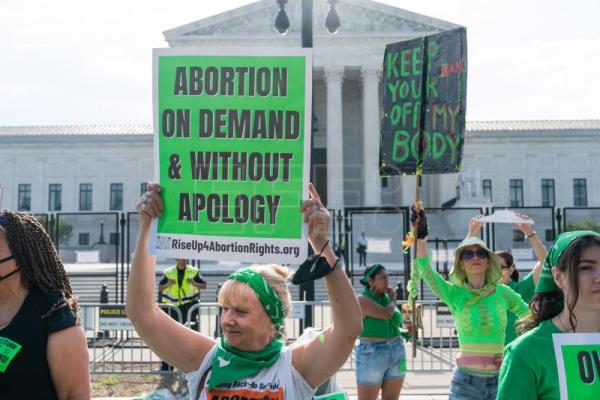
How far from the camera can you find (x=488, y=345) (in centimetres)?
452

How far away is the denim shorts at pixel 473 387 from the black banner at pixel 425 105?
1.92m

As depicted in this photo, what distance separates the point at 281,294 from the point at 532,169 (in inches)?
2219

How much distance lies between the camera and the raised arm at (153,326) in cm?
262

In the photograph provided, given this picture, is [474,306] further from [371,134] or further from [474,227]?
[371,134]

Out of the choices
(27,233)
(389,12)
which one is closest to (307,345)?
(27,233)

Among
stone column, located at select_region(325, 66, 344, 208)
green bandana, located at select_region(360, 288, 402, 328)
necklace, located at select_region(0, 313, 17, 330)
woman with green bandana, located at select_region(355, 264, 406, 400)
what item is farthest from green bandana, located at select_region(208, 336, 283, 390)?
stone column, located at select_region(325, 66, 344, 208)

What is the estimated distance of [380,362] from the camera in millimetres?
6109

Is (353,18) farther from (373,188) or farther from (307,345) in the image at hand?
(307,345)

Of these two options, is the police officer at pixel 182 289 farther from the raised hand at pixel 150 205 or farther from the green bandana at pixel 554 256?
the green bandana at pixel 554 256

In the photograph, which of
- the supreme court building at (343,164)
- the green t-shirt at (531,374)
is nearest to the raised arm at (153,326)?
the green t-shirt at (531,374)

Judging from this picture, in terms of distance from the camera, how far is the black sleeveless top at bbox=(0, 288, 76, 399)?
2.51 metres

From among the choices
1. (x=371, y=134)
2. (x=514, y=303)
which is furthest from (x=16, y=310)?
(x=371, y=134)

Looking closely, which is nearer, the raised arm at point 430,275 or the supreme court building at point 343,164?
the raised arm at point 430,275

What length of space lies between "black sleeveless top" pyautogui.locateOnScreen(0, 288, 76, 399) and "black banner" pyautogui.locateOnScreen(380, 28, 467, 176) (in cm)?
387
